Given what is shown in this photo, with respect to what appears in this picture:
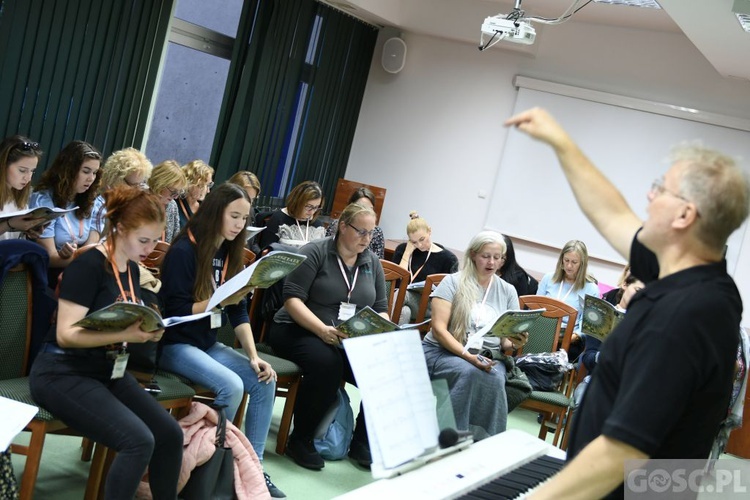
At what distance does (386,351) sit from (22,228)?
257 cm

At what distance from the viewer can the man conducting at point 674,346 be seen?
1.49 m

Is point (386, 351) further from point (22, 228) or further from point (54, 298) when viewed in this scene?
point (22, 228)

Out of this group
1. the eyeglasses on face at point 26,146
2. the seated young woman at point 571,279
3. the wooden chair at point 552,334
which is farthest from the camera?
the seated young woman at point 571,279

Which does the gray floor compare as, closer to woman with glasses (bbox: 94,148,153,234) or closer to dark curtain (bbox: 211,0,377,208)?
woman with glasses (bbox: 94,148,153,234)

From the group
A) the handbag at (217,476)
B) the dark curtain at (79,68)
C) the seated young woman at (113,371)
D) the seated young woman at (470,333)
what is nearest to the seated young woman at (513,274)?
the seated young woman at (470,333)

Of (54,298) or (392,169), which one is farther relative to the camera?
(392,169)

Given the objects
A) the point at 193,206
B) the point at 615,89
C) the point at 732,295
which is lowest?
the point at 193,206

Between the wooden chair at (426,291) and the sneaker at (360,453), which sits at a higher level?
the wooden chair at (426,291)

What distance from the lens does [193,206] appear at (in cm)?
582

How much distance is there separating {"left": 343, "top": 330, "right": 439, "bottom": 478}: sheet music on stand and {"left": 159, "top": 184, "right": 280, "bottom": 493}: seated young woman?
1.89m

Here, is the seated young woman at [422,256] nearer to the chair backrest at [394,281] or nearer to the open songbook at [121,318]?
the chair backrest at [394,281]

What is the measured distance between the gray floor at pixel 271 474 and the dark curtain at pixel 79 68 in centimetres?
296

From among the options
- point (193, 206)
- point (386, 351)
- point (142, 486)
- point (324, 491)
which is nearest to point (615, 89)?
point (193, 206)

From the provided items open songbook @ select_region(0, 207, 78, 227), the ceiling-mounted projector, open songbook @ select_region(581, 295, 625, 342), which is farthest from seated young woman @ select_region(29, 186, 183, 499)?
the ceiling-mounted projector
